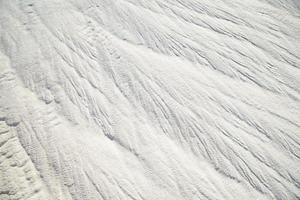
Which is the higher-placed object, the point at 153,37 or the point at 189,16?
the point at 189,16

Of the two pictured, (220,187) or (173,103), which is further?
(173,103)

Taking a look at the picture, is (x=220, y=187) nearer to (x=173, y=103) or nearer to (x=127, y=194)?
(x=127, y=194)

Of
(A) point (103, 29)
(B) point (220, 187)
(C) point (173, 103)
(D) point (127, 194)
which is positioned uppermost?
(A) point (103, 29)

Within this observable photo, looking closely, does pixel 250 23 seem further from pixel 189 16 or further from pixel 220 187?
pixel 220 187

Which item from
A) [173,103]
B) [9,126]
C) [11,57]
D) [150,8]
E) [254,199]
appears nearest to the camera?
[254,199]

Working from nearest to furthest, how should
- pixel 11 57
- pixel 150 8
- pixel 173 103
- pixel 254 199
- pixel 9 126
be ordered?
pixel 254 199
pixel 9 126
pixel 173 103
pixel 11 57
pixel 150 8

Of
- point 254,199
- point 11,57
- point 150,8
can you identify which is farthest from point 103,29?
point 254,199

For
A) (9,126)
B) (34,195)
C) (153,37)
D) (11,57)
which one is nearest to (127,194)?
(34,195)
